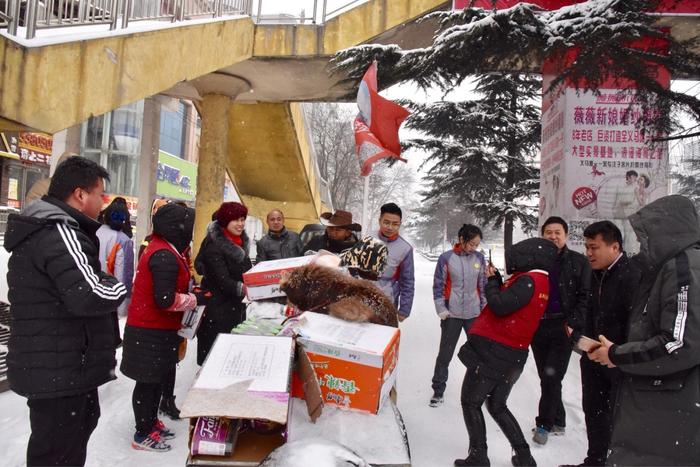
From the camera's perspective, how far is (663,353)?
1.92m

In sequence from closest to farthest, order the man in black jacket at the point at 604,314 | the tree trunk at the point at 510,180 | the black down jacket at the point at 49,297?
the black down jacket at the point at 49,297 → the man in black jacket at the point at 604,314 → the tree trunk at the point at 510,180

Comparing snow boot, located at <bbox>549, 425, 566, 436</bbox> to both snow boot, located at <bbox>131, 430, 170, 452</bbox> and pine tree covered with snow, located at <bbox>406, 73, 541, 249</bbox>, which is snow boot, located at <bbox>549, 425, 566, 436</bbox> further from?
pine tree covered with snow, located at <bbox>406, 73, 541, 249</bbox>

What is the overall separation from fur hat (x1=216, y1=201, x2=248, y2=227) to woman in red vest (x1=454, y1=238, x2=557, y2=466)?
2261 millimetres

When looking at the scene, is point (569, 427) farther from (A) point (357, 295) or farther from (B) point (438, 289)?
(A) point (357, 295)

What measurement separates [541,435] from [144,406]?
330 cm

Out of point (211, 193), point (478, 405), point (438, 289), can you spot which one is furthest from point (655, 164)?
point (211, 193)

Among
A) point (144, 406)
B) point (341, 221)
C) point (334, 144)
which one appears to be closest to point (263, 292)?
point (144, 406)

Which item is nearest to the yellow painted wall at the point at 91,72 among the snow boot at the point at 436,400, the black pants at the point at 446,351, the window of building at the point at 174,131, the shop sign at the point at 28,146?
the black pants at the point at 446,351

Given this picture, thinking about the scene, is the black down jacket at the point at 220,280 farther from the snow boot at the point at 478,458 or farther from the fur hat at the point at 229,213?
Answer: the snow boot at the point at 478,458

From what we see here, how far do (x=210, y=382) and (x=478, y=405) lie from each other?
2281 millimetres

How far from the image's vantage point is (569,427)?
4.25 metres

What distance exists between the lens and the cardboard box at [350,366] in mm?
1823

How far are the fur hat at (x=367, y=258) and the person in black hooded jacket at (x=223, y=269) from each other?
1.59m

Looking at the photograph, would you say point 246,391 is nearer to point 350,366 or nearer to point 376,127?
point 350,366
